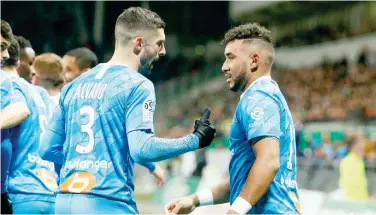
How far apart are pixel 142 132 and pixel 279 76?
2108 cm

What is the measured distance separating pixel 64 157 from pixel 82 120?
0.28 m

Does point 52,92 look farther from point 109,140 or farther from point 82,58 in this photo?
point 109,140

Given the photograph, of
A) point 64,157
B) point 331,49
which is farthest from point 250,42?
point 331,49

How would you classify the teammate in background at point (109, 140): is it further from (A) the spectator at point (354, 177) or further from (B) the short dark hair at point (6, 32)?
(A) the spectator at point (354, 177)

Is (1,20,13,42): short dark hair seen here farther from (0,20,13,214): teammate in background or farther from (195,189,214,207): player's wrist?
(195,189,214,207): player's wrist

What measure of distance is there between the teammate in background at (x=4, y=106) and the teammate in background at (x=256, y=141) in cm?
129

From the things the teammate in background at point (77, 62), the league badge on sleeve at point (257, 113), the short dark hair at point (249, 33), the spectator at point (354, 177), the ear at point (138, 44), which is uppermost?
the short dark hair at point (249, 33)

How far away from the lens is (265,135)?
13.0 ft

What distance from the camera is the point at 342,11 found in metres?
27.1

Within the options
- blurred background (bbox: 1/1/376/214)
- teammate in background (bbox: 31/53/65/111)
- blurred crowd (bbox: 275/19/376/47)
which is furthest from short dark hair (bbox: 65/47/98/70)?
blurred crowd (bbox: 275/19/376/47)

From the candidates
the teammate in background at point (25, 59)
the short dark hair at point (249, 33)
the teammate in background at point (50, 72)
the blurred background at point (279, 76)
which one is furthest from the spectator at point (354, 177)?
the short dark hair at point (249, 33)

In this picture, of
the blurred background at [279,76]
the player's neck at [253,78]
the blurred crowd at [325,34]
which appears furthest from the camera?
the blurred crowd at [325,34]

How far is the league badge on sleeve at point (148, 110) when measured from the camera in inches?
155

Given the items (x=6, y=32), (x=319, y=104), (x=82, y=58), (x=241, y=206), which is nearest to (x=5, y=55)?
(x=6, y=32)
